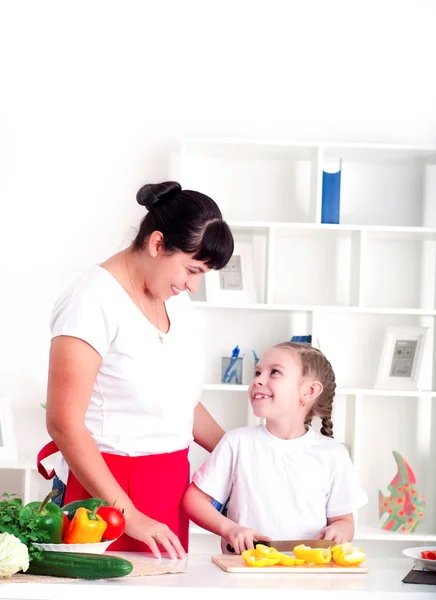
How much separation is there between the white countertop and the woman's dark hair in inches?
27.5

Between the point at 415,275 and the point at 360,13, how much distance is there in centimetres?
117

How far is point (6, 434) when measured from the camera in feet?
11.7

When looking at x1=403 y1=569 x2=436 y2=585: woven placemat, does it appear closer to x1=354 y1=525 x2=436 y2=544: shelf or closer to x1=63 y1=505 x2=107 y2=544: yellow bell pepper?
x1=63 y1=505 x2=107 y2=544: yellow bell pepper

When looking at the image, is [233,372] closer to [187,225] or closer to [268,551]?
[187,225]

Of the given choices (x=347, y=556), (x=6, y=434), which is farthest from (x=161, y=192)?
(x=6, y=434)

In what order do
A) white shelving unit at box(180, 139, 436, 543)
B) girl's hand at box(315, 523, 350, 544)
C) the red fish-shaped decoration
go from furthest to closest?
white shelving unit at box(180, 139, 436, 543) → the red fish-shaped decoration → girl's hand at box(315, 523, 350, 544)

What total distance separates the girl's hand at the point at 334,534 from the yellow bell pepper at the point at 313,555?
19 cm

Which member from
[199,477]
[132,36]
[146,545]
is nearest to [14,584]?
[146,545]

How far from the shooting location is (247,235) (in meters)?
3.73

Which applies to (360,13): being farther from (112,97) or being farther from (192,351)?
(192,351)

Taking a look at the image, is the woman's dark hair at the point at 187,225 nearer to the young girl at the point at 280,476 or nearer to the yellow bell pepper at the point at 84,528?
the young girl at the point at 280,476

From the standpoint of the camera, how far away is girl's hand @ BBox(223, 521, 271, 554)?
6.11 feet

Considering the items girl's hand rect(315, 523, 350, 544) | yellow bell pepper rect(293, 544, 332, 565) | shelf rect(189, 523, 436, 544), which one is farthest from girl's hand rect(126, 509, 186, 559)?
shelf rect(189, 523, 436, 544)

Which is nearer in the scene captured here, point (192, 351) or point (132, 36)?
point (192, 351)
